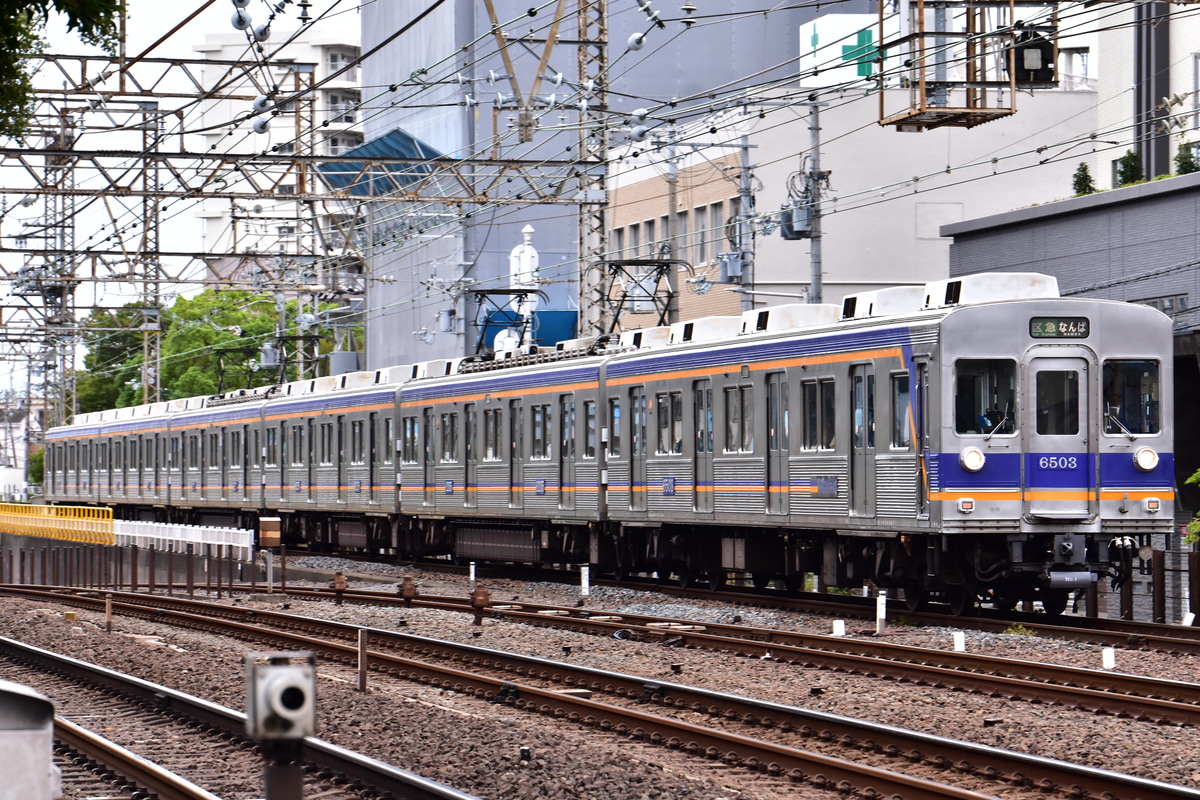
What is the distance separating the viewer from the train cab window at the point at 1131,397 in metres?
18.6

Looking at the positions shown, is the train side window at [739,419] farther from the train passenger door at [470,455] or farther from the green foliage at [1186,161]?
the green foliage at [1186,161]

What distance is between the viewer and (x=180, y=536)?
1257 inches

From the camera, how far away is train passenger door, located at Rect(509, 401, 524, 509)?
28831mm

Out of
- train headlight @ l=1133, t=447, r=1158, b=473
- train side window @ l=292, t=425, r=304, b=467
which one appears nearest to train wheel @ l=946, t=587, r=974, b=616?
train headlight @ l=1133, t=447, r=1158, b=473

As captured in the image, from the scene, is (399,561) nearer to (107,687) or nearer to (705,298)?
(705,298)

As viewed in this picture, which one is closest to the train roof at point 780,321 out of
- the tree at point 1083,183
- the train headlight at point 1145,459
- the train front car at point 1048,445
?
the train front car at point 1048,445

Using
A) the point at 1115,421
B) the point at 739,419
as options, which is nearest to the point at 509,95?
the point at 739,419

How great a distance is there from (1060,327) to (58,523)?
1174 inches

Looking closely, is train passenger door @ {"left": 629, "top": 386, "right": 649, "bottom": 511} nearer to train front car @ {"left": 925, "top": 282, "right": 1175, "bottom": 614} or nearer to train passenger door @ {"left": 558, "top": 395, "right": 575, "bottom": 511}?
train passenger door @ {"left": 558, "top": 395, "right": 575, "bottom": 511}

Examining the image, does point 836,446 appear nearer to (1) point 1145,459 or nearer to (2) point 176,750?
(1) point 1145,459

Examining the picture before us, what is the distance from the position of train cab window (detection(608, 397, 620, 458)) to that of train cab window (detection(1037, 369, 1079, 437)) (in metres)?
8.36

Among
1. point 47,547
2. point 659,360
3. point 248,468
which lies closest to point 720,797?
point 659,360

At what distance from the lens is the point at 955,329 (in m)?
17.9

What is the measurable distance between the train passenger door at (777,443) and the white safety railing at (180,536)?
991 cm
